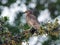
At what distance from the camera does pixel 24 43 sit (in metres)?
5.64

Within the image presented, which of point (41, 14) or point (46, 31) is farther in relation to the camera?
point (41, 14)

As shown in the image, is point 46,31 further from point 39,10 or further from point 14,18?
point 39,10

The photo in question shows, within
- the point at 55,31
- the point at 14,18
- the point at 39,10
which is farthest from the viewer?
the point at 39,10

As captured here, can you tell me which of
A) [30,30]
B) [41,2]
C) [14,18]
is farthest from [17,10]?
[30,30]

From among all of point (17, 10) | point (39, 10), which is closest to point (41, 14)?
point (39, 10)

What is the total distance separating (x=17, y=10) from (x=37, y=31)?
9.82 m

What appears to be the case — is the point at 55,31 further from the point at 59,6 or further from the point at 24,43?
the point at 59,6

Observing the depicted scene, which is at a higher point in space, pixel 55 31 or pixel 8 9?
pixel 55 31

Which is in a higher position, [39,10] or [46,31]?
[46,31]

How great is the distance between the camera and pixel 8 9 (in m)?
16.3

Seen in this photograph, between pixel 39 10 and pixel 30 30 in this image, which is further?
pixel 39 10

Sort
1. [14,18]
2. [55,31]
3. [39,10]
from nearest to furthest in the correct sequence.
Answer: [55,31]
[14,18]
[39,10]

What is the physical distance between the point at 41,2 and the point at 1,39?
11109 millimetres

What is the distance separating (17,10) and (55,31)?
33.0 ft
